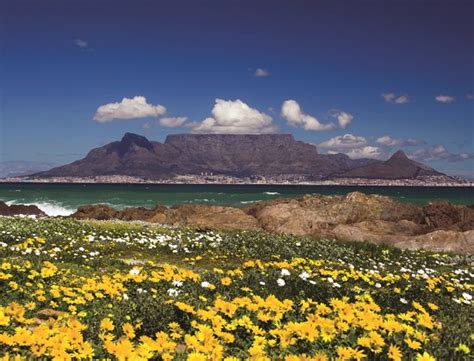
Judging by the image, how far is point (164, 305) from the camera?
845cm

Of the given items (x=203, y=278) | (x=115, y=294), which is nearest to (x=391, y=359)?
(x=115, y=294)

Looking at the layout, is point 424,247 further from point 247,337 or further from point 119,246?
point 247,337

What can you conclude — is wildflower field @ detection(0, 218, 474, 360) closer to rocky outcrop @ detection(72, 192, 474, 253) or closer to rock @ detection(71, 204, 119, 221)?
rocky outcrop @ detection(72, 192, 474, 253)

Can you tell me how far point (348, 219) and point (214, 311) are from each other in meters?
39.6

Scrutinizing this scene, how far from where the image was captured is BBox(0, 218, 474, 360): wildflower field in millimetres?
5578

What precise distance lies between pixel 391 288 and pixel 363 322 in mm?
5863

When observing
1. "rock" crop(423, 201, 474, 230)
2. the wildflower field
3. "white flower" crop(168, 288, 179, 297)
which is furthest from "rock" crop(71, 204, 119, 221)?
"white flower" crop(168, 288, 179, 297)

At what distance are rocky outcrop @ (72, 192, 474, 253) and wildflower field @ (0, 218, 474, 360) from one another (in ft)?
37.0

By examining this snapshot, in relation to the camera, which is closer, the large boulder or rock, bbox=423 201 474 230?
rock, bbox=423 201 474 230

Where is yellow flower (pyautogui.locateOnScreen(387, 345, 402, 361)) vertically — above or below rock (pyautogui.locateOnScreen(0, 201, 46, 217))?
above

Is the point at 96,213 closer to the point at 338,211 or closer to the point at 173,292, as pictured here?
the point at 338,211

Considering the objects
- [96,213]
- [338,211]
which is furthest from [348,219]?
[96,213]

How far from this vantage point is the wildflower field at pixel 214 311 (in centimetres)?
558

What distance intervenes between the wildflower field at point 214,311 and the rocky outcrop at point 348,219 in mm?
11288
